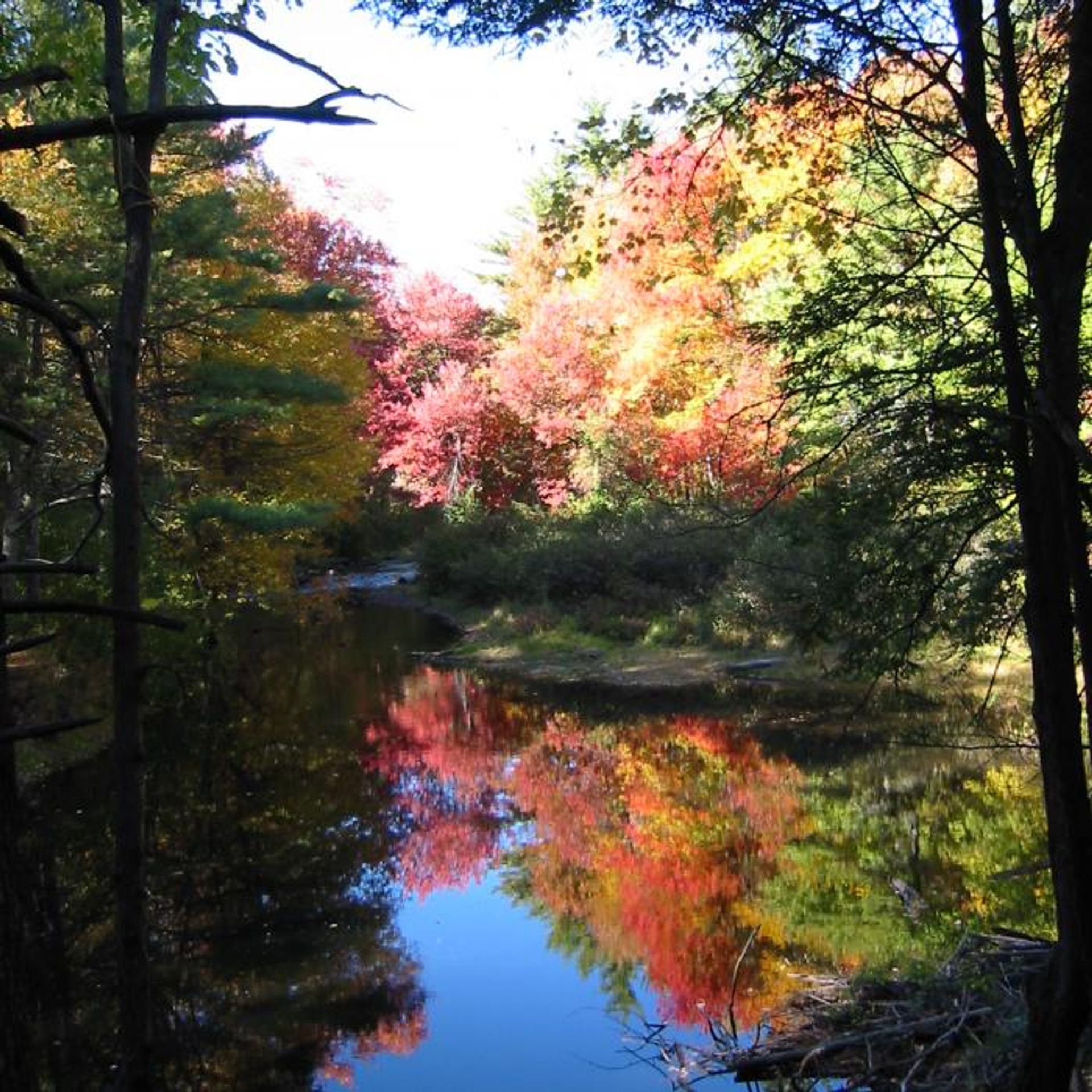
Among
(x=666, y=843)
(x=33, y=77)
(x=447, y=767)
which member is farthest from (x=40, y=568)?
(x=447, y=767)

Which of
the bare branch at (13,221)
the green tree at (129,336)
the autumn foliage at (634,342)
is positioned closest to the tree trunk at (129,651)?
the green tree at (129,336)

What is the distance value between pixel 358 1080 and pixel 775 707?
9477mm

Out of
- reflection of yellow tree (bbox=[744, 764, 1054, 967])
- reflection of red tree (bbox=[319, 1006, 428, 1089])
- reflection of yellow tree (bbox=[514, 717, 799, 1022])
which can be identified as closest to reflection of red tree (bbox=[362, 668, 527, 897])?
reflection of yellow tree (bbox=[514, 717, 799, 1022])

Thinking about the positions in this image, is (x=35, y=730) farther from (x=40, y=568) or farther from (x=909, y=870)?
(x=909, y=870)

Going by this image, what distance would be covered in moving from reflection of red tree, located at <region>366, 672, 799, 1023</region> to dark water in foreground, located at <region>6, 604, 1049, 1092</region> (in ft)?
0.11

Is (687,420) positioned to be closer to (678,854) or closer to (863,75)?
(678,854)

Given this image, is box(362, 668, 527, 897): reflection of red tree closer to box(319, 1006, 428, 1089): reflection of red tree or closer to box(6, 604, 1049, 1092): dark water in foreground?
Answer: box(6, 604, 1049, 1092): dark water in foreground

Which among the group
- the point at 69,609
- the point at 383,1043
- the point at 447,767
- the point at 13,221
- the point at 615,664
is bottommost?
the point at 383,1043

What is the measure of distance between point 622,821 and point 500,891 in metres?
1.85

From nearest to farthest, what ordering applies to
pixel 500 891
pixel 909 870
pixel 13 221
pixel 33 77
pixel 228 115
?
1. pixel 13 221
2. pixel 33 77
3. pixel 228 115
4. pixel 909 870
5. pixel 500 891

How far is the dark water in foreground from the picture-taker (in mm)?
6043

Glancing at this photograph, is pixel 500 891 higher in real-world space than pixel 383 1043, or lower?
higher

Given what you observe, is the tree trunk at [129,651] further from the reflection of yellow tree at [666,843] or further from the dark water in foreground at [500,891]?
the reflection of yellow tree at [666,843]

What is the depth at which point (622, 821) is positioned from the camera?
32.5ft
